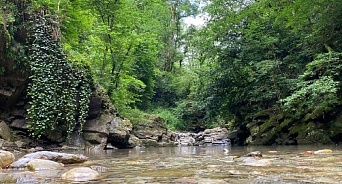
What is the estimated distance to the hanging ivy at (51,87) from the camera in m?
9.19

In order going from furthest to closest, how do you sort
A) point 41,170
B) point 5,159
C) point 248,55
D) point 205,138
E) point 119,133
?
point 205,138
point 248,55
point 119,133
point 5,159
point 41,170

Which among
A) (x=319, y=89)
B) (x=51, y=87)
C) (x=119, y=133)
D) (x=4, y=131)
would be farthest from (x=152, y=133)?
(x=319, y=89)

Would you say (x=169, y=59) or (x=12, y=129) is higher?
(x=169, y=59)

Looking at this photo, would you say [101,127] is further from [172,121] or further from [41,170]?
[172,121]

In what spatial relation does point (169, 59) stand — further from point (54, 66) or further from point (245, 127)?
point (54, 66)

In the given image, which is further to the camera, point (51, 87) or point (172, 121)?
point (172, 121)

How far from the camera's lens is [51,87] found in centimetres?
945

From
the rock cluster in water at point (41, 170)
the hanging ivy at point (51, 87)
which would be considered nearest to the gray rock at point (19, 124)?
the hanging ivy at point (51, 87)

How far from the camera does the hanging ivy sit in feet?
30.1

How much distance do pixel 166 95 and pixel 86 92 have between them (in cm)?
2166

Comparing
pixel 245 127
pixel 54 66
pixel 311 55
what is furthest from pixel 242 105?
pixel 54 66

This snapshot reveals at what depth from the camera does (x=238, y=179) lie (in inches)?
120

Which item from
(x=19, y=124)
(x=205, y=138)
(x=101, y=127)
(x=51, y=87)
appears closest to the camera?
(x=51, y=87)

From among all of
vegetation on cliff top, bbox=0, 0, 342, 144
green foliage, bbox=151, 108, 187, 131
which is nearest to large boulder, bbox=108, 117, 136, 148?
vegetation on cliff top, bbox=0, 0, 342, 144
